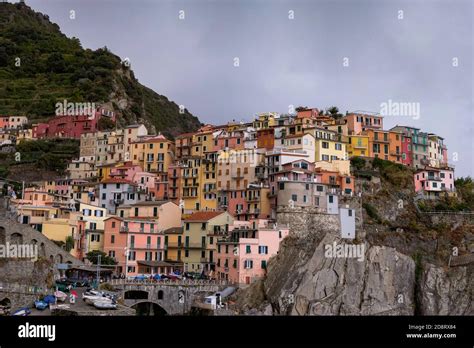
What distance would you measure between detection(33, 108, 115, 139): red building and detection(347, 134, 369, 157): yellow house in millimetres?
35279

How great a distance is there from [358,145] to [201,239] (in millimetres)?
23493

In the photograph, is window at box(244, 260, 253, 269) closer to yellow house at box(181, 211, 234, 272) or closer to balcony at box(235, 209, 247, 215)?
yellow house at box(181, 211, 234, 272)

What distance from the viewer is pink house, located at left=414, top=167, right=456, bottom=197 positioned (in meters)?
78.5

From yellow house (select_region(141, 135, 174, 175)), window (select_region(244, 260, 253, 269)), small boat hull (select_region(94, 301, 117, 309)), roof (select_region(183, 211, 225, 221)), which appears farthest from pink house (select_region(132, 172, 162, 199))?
small boat hull (select_region(94, 301, 117, 309))

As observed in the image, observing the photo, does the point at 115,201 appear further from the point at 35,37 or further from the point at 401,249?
the point at 35,37

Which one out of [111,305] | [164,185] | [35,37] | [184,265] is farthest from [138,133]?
[35,37]

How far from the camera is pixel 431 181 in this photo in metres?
78.8

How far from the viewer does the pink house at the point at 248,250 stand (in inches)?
2538

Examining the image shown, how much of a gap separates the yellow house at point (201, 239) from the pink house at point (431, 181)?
21.7 m

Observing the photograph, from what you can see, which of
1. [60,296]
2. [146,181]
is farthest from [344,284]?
[146,181]

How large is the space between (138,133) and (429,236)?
119 ft

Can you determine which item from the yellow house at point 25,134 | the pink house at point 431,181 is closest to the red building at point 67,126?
the yellow house at point 25,134

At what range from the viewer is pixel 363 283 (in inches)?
2571

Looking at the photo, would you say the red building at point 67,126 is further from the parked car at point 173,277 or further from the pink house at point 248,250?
the parked car at point 173,277
